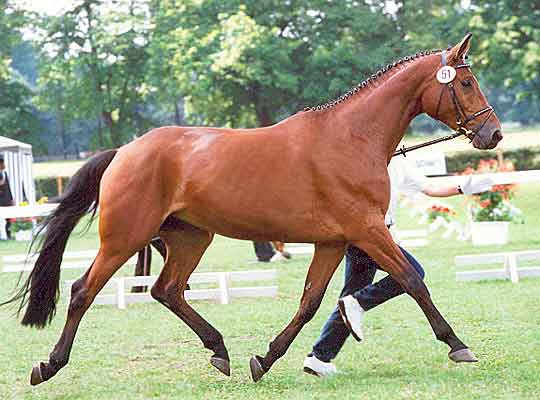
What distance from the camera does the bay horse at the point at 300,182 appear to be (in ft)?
20.5

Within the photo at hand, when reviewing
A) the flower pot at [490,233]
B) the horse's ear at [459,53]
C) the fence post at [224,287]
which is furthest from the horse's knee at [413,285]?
the flower pot at [490,233]

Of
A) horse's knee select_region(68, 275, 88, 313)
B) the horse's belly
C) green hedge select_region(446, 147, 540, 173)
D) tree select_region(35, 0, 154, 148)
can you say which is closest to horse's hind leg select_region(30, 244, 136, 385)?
horse's knee select_region(68, 275, 88, 313)

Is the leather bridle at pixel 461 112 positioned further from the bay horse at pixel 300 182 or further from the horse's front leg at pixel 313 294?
the horse's front leg at pixel 313 294

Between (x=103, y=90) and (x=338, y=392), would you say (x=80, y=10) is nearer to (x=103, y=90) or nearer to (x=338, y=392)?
(x=103, y=90)

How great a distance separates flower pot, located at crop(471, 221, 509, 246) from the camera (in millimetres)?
16469

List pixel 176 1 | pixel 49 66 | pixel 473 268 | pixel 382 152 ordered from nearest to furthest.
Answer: pixel 382 152, pixel 473 268, pixel 176 1, pixel 49 66

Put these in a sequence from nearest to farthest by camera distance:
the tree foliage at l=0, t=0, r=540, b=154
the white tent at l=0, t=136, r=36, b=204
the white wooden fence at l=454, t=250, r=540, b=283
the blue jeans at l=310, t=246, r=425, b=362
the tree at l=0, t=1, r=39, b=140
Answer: the blue jeans at l=310, t=246, r=425, b=362 < the white wooden fence at l=454, t=250, r=540, b=283 < the white tent at l=0, t=136, r=36, b=204 < the tree foliage at l=0, t=0, r=540, b=154 < the tree at l=0, t=1, r=39, b=140

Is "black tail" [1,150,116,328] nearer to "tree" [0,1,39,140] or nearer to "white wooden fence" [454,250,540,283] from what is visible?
"white wooden fence" [454,250,540,283]

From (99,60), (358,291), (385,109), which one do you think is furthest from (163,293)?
(99,60)

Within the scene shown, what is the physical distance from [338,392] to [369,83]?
81.7 inches

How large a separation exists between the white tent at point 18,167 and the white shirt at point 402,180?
1866 centimetres

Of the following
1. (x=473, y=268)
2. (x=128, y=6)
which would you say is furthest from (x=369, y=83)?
(x=128, y=6)

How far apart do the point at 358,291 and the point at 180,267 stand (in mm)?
1296

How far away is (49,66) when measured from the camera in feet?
147
